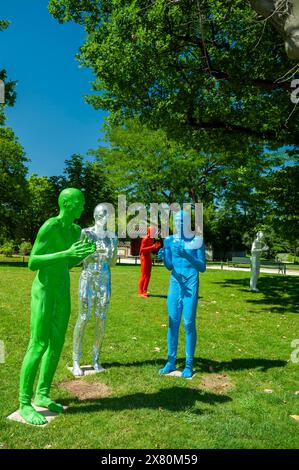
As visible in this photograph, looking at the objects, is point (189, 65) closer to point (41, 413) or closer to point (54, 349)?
point (54, 349)

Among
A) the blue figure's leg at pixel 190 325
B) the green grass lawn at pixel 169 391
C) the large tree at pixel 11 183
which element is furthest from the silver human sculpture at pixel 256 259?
the large tree at pixel 11 183

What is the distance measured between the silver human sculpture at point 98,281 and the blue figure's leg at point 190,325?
1302 millimetres

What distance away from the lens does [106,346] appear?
7391 mm

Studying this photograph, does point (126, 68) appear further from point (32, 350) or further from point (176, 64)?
point (32, 350)

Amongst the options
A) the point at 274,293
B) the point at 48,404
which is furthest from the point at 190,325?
the point at 274,293

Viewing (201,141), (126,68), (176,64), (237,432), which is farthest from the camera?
(201,141)

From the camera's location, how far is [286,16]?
453 centimetres

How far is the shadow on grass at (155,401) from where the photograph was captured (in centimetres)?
460

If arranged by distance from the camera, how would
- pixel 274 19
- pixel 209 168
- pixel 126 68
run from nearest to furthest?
1. pixel 274 19
2. pixel 126 68
3. pixel 209 168

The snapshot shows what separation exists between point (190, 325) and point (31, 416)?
272 cm

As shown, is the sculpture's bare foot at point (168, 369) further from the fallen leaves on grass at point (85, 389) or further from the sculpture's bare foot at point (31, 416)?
the sculpture's bare foot at point (31, 416)

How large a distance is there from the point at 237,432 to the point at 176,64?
11.1 m
